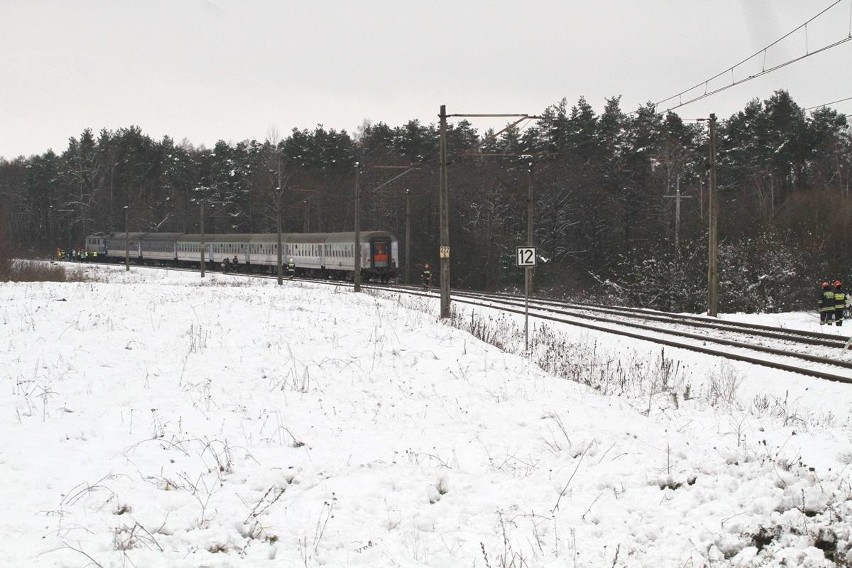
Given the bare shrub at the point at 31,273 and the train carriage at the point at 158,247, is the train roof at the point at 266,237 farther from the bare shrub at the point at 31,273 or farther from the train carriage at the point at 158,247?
the bare shrub at the point at 31,273

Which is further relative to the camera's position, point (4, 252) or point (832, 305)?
point (4, 252)

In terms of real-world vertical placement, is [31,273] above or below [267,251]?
below

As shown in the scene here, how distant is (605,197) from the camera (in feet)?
185

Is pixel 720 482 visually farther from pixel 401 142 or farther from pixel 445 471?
pixel 401 142

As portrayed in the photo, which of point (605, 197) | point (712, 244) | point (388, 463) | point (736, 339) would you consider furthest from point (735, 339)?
point (605, 197)

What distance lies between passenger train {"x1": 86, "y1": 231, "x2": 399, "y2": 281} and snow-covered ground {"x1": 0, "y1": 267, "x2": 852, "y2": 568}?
2760 cm

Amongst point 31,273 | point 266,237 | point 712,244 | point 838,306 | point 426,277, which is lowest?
point 838,306

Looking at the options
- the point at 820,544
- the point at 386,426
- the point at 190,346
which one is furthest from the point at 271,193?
the point at 820,544

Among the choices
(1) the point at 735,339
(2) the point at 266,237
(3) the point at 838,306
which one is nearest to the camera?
(1) the point at 735,339

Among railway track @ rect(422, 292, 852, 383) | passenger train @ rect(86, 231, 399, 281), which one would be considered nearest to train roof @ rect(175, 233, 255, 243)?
passenger train @ rect(86, 231, 399, 281)

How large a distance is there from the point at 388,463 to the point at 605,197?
171 ft

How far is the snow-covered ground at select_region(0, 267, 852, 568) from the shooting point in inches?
221

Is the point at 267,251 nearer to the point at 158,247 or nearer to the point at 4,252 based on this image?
the point at 4,252

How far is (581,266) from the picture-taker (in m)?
56.6
